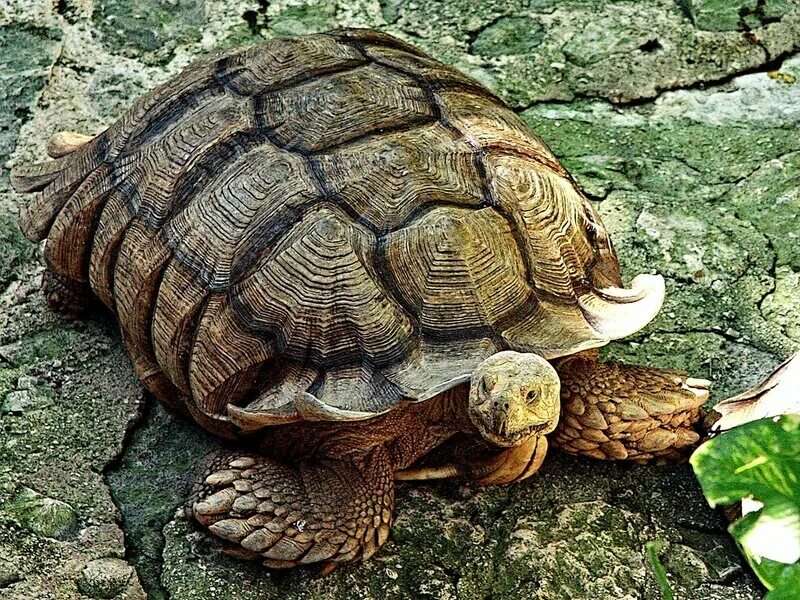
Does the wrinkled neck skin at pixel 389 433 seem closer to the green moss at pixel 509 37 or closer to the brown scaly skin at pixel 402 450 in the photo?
the brown scaly skin at pixel 402 450

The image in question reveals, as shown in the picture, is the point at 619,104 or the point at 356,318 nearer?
the point at 356,318

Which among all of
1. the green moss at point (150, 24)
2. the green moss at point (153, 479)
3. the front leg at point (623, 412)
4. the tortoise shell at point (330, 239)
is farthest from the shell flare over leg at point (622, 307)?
the green moss at point (150, 24)

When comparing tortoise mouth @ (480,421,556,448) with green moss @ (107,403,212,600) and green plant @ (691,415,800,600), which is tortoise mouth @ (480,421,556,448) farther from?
green moss @ (107,403,212,600)

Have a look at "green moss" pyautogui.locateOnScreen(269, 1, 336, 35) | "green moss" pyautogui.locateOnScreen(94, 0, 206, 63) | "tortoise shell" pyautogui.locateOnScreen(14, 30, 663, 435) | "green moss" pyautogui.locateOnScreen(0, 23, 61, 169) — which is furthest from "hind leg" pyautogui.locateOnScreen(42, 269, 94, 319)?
"green moss" pyautogui.locateOnScreen(269, 1, 336, 35)

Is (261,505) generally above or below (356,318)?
below

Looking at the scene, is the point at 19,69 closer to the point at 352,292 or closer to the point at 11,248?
the point at 11,248

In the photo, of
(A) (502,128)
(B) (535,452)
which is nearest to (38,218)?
(A) (502,128)

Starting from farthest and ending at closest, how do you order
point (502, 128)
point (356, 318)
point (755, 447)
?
point (502, 128)
point (356, 318)
point (755, 447)

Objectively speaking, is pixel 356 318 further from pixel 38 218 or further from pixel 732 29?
pixel 732 29
